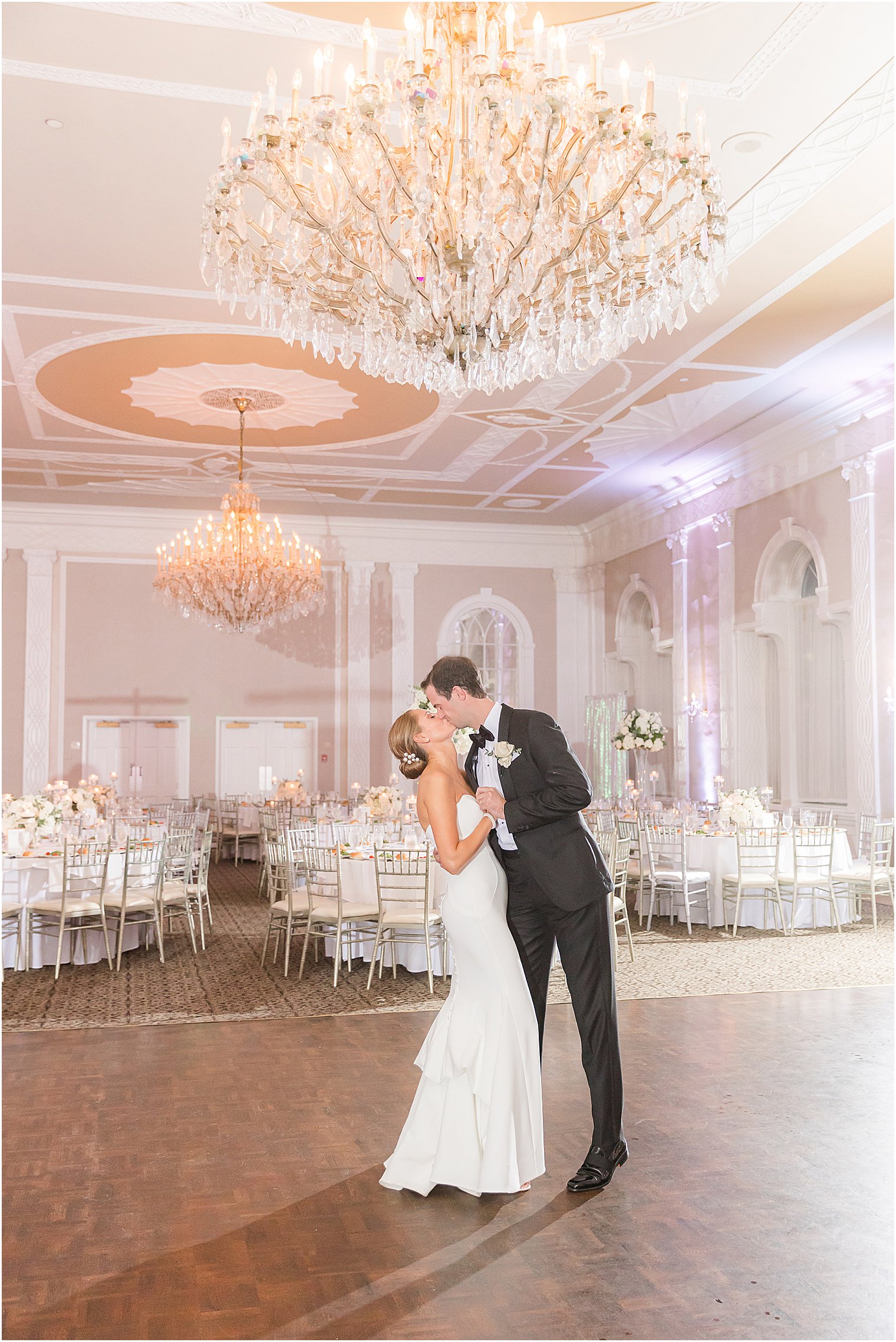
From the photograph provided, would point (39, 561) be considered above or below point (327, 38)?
below

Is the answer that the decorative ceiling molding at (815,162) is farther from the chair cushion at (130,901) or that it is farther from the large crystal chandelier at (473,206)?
the chair cushion at (130,901)

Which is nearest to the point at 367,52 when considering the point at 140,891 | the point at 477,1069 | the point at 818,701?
the point at 477,1069

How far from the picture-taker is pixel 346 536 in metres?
16.9

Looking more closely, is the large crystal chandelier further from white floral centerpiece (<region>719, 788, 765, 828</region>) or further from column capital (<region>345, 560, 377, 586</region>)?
column capital (<region>345, 560, 377, 586</region>)

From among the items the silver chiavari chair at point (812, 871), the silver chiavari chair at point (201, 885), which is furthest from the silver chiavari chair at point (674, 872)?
the silver chiavari chair at point (201, 885)

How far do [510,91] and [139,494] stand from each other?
1240 cm

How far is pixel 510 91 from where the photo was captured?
12.8ft

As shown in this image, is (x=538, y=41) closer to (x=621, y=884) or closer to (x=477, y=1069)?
(x=477, y=1069)

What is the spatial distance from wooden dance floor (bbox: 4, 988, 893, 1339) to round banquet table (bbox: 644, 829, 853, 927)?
3980mm

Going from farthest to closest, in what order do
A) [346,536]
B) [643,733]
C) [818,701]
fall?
[346,536], [643,733], [818,701]

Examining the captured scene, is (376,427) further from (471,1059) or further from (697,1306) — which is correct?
(697,1306)

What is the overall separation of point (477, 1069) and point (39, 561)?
13.9m

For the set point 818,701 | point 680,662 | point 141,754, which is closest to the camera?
point 818,701

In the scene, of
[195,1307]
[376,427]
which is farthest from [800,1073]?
[376,427]
